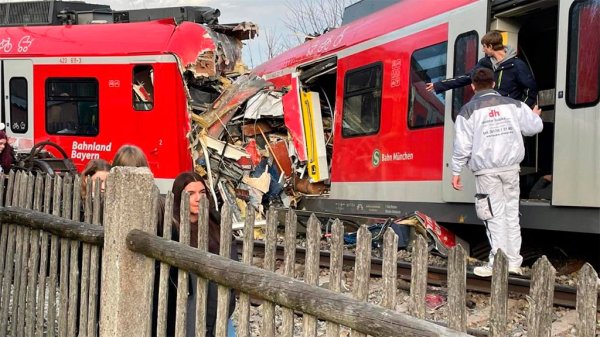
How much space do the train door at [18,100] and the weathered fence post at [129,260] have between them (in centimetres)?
846

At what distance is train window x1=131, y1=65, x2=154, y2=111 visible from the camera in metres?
10.2

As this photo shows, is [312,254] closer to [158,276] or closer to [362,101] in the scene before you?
[158,276]

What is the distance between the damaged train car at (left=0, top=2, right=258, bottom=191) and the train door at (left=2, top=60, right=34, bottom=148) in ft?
0.05

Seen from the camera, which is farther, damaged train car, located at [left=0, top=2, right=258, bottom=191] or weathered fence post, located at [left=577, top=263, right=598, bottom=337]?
damaged train car, located at [left=0, top=2, right=258, bottom=191]

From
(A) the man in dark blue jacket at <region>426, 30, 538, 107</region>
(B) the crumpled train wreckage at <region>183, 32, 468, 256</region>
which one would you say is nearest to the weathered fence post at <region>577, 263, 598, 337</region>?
(A) the man in dark blue jacket at <region>426, 30, 538, 107</region>

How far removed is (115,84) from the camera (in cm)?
1029

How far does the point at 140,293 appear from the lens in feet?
10.1

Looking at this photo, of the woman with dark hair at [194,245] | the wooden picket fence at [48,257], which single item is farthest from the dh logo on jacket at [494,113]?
the wooden picket fence at [48,257]

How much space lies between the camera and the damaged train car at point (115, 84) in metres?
10.0

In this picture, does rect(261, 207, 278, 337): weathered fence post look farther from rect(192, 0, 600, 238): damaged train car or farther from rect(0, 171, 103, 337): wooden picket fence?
rect(192, 0, 600, 238): damaged train car

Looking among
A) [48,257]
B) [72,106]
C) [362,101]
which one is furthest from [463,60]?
[72,106]

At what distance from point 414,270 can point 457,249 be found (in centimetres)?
17

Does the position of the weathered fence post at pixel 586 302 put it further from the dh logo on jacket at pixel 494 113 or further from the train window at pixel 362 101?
the train window at pixel 362 101

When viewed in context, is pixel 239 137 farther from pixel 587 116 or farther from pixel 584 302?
pixel 584 302
